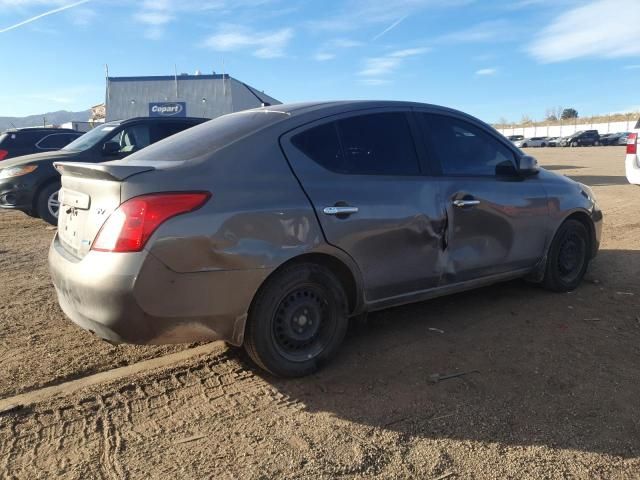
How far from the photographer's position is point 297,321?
11.3 feet

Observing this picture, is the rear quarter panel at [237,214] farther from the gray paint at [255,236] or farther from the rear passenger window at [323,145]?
the rear passenger window at [323,145]

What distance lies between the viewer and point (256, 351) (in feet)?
10.8

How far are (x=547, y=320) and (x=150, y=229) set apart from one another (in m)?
3.23

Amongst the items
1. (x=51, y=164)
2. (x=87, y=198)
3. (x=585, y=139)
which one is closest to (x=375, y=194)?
(x=87, y=198)

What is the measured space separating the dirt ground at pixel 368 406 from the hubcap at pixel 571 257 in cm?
55

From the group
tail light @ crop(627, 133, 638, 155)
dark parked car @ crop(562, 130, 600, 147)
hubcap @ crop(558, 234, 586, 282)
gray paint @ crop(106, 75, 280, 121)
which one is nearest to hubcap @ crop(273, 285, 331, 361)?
hubcap @ crop(558, 234, 586, 282)

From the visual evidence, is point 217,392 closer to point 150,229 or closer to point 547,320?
point 150,229

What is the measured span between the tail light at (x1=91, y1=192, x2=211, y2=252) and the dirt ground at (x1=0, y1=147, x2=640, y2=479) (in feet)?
3.13

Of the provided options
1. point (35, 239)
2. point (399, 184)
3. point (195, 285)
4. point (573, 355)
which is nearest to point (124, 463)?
point (195, 285)

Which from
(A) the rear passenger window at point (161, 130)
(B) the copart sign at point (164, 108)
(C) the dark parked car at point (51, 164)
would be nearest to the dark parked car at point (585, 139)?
(B) the copart sign at point (164, 108)

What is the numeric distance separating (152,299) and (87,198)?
0.79 metres

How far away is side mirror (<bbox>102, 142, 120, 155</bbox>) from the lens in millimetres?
8953

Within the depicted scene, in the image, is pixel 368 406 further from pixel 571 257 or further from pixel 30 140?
pixel 30 140

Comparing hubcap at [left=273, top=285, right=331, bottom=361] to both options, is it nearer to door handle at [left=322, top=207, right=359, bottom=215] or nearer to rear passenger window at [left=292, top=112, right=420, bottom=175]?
door handle at [left=322, top=207, right=359, bottom=215]
